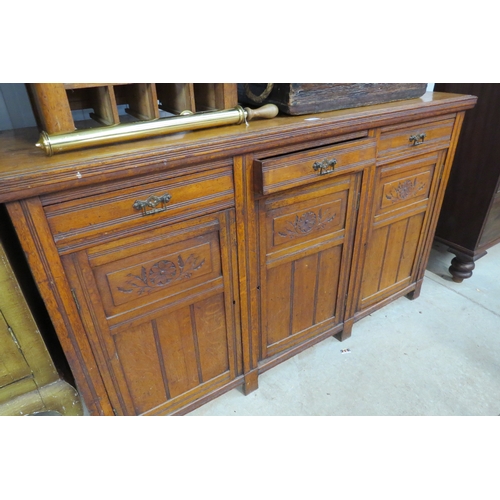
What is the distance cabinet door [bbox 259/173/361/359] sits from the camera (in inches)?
48.8

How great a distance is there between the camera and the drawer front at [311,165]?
3.47 feet

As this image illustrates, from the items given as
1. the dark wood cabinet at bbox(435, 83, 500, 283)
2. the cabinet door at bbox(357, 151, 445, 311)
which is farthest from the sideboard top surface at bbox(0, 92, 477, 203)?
the dark wood cabinet at bbox(435, 83, 500, 283)

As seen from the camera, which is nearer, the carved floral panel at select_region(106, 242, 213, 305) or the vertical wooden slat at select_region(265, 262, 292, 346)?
the carved floral panel at select_region(106, 242, 213, 305)

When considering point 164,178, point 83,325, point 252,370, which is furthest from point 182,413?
point 164,178

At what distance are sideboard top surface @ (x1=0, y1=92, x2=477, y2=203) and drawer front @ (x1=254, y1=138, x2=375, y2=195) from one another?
5 cm

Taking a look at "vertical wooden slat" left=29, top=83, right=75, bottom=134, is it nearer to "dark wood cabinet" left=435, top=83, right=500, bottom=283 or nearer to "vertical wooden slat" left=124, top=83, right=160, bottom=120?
"vertical wooden slat" left=124, top=83, right=160, bottom=120

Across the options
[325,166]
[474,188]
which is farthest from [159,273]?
[474,188]

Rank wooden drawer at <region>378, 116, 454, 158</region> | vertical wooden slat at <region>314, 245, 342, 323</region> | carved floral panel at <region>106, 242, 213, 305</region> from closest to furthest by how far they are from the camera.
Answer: carved floral panel at <region>106, 242, 213, 305</region> < wooden drawer at <region>378, 116, 454, 158</region> < vertical wooden slat at <region>314, 245, 342, 323</region>

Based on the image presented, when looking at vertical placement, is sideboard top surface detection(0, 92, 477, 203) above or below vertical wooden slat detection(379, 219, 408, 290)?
above

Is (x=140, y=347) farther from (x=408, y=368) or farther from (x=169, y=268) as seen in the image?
(x=408, y=368)

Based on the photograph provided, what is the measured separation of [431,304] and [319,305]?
2.59 ft

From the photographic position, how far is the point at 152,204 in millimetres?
935

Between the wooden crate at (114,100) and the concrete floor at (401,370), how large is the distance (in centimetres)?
109
